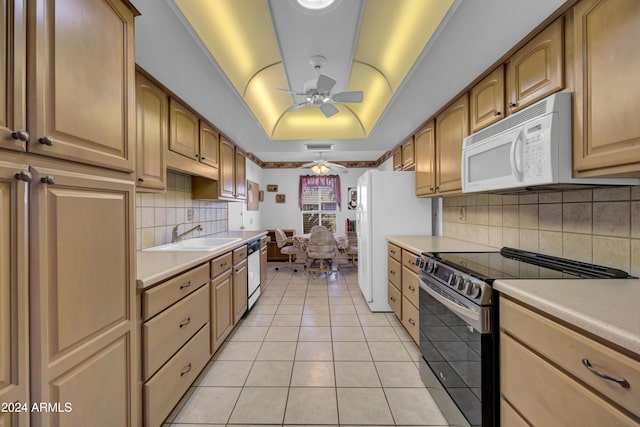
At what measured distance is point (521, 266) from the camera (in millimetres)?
1475

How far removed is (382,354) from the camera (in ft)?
7.09

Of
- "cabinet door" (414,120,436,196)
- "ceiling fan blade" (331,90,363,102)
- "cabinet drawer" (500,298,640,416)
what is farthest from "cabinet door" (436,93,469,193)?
"cabinet drawer" (500,298,640,416)

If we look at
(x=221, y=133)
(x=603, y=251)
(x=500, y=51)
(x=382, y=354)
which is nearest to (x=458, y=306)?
(x=603, y=251)

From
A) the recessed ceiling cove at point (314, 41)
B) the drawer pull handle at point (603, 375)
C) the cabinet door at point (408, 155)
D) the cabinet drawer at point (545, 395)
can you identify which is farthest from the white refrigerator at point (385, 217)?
the drawer pull handle at point (603, 375)

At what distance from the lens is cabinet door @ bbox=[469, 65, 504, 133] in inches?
67.0

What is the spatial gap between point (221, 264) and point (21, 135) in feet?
5.14

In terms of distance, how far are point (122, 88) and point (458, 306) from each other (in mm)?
1826

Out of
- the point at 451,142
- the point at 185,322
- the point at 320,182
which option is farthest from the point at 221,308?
the point at 320,182

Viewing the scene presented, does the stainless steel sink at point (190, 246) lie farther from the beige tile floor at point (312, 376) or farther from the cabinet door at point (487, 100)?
the cabinet door at point (487, 100)

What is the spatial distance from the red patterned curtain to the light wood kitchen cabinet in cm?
411

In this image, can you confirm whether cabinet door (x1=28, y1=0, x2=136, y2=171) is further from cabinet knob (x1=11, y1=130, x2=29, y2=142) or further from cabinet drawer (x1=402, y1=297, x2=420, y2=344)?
cabinet drawer (x1=402, y1=297, x2=420, y2=344)

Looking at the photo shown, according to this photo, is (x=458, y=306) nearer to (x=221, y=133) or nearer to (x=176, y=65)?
(x=176, y=65)

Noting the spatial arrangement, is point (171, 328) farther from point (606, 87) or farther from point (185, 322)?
point (606, 87)

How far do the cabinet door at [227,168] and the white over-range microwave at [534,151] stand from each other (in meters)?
2.57
